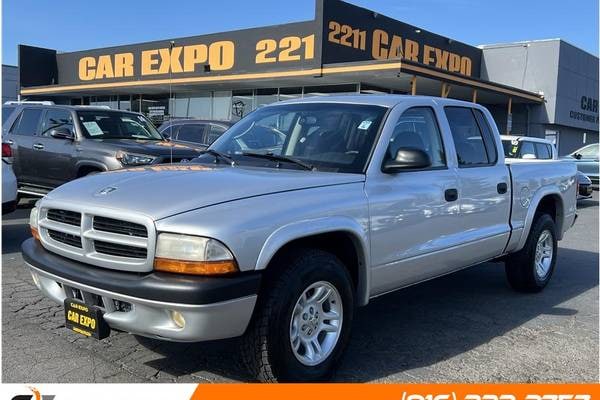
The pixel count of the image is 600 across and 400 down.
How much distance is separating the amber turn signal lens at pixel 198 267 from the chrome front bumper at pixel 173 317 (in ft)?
0.53

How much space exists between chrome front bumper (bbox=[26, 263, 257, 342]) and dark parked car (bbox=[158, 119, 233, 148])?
7.76 meters

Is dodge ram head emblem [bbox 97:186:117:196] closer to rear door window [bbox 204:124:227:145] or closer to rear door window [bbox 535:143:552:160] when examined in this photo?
rear door window [bbox 204:124:227:145]

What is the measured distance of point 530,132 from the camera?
86.7 ft

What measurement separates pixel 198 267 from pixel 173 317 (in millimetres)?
303

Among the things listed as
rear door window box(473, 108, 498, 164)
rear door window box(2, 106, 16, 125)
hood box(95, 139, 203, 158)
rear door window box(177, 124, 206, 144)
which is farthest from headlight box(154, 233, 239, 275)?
rear door window box(2, 106, 16, 125)

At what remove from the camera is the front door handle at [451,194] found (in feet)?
14.6

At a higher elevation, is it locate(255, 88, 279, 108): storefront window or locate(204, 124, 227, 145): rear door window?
locate(255, 88, 279, 108): storefront window

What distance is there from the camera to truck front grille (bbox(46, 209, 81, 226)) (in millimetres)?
3443

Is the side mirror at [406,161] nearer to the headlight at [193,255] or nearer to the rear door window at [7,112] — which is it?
the headlight at [193,255]

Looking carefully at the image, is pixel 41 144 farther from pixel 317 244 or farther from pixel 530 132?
pixel 530 132

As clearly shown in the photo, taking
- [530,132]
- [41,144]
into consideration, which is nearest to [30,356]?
[41,144]

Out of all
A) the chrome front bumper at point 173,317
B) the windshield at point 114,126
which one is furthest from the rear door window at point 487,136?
the windshield at point 114,126

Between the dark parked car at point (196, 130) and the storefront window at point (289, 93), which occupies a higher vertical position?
the storefront window at point (289, 93)

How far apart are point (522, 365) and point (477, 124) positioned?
7.50ft
